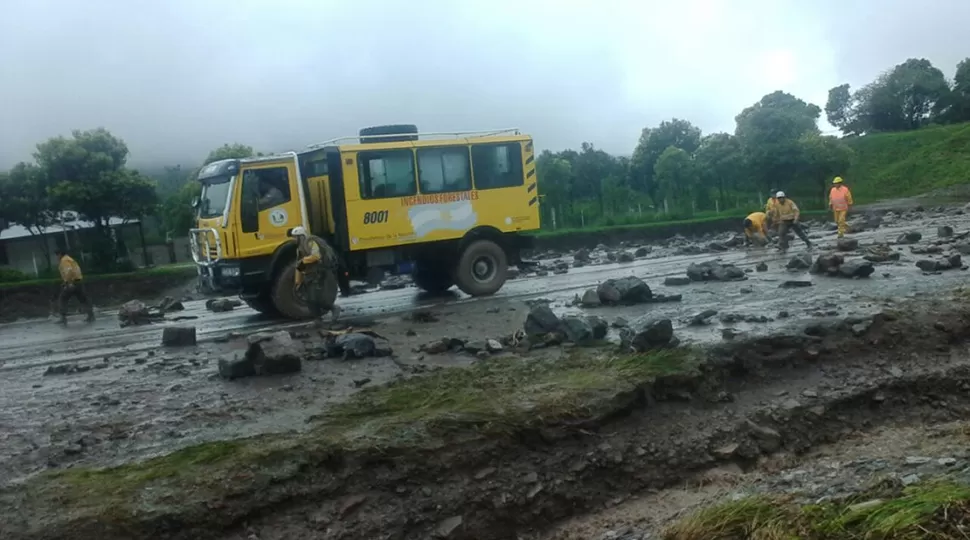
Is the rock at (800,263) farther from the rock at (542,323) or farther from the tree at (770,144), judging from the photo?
the tree at (770,144)

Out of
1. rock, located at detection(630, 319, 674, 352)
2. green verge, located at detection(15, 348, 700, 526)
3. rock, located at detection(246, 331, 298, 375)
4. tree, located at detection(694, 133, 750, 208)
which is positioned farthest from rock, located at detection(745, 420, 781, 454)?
tree, located at detection(694, 133, 750, 208)

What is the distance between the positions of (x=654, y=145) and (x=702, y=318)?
34.7 meters

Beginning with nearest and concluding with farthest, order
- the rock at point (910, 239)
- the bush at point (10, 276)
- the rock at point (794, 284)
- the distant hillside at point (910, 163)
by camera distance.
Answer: the rock at point (794, 284)
the rock at point (910, 239)
the bush at point (10, 276)
the distant hillside at point (910, 163)

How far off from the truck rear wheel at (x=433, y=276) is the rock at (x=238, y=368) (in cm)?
608

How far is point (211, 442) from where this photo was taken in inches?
237

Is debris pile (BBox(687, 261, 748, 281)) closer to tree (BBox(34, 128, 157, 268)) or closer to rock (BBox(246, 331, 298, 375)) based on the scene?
rock (BBox(246, 331, 298, 375))

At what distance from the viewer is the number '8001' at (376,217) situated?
1307 centimetres

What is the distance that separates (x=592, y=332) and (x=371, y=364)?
7.72 feet

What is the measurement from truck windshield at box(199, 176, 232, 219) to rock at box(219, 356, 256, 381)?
4.77 m

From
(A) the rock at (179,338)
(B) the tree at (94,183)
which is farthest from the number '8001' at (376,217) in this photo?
(B) the tree at (94,183)

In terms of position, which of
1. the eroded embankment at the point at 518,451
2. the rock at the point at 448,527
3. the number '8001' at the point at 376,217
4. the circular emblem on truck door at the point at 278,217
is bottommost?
the rock at the point at 448,527

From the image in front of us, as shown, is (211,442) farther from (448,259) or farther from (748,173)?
(748,173)

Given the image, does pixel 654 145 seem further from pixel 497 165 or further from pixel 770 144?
pixel 497 165

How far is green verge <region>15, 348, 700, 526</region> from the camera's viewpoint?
525cm
